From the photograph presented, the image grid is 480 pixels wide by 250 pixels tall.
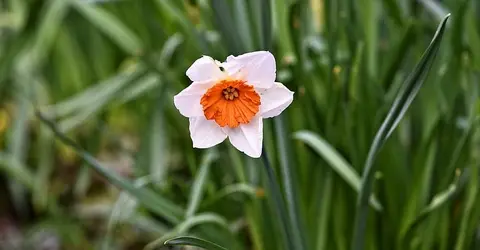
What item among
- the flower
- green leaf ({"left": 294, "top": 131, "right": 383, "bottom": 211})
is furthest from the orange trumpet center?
green leaf ({"left": 294, "top": 131, "right": 383, "bottom": 211})

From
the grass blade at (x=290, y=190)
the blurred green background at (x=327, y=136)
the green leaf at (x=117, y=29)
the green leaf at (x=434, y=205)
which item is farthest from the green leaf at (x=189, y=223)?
the green leaf at (x=117, y=29)

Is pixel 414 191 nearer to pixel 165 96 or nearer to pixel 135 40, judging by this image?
pixel 165 96

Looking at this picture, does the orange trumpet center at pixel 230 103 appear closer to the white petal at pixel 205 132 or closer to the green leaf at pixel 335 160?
the white petal at pixel 205 132

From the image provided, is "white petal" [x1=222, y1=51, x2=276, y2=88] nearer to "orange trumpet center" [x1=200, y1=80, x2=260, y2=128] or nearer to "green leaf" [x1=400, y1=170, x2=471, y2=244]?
"orange trumpet center" [x1=200, y1=80, x2=260, y2=128]

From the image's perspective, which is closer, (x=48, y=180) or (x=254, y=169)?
(x=254, y=169)

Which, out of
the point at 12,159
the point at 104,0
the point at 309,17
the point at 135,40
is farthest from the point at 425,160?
the point at 12,159

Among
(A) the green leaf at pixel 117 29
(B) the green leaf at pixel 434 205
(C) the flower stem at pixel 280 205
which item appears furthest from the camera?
(A) the green leaf at pixel 117 29

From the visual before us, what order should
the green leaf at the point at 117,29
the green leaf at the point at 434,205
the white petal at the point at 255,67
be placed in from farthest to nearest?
the green leaf at the point at 117,29 → the green leaf at the point at 434,205 → the white petal at the point at 255,67
